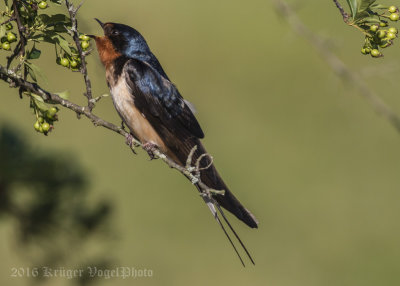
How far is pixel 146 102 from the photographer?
4777 millimetres

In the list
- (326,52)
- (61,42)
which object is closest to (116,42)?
(326,52)

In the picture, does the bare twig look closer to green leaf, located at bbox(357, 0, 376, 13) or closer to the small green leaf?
the small green leaf

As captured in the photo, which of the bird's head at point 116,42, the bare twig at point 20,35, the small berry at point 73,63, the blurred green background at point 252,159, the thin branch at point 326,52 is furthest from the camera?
the blurred green background at point 252,159

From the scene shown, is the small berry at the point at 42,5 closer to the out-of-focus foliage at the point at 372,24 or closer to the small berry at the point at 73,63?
the small berry at the point at 73,63

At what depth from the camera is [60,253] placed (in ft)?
12.3

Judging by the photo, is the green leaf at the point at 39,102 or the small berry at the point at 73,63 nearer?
the green leaf at the point at 39,102

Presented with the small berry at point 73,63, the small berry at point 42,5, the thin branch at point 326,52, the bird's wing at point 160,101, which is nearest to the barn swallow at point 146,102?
the bird's wing at point 160,101

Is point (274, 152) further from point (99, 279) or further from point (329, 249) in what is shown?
point (99, 279)

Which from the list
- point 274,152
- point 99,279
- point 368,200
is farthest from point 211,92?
point 99,279

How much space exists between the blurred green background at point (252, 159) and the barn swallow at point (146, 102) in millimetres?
1734

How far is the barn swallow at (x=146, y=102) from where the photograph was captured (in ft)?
15.3

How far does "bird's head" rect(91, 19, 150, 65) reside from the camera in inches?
187

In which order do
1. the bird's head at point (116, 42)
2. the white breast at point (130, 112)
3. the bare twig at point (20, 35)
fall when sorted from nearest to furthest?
the bare twig at point (20, 35) < the white breast at point (130, 112) < the bird's head at point (116, 42)

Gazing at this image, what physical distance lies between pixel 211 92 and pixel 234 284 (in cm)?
444
